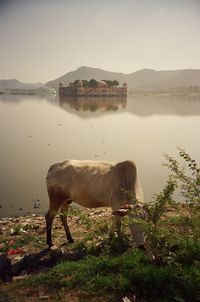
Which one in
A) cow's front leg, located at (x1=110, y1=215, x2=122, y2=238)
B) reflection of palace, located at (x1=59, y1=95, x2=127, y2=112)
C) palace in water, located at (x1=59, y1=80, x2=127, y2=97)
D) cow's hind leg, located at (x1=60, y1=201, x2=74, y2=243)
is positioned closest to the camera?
cow's front leg, located at (x1=110, y1=215, x2=122, y2=238)

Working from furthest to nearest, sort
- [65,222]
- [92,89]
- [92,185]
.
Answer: [92,89] < [65,222] < [92,185]

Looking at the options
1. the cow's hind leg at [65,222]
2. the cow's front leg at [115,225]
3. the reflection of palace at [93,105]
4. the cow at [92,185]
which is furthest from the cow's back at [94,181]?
the reflection of palace at [93,105]

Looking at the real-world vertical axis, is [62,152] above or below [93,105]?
below

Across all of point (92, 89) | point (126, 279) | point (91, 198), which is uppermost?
point (92, 89)

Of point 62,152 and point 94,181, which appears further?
point 62,152

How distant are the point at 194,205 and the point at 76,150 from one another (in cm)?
1412

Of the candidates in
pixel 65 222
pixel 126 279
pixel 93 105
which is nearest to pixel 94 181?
pixel 65 222

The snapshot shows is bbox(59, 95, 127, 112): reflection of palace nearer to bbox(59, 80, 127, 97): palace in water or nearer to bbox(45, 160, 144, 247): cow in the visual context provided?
bbox(59, 80, 127, 97): palace in water

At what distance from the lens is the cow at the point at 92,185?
6.30 meters

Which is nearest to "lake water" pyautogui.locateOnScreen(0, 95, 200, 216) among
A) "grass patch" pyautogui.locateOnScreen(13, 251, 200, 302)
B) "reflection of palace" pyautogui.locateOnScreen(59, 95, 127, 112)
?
"grass patch" pyautogui.locateOnScreen(13, 251, 200, 302)

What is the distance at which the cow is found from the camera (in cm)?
630

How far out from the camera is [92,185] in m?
6.69

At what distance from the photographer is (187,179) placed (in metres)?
4.81

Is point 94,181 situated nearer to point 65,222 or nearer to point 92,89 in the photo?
point 65,222
